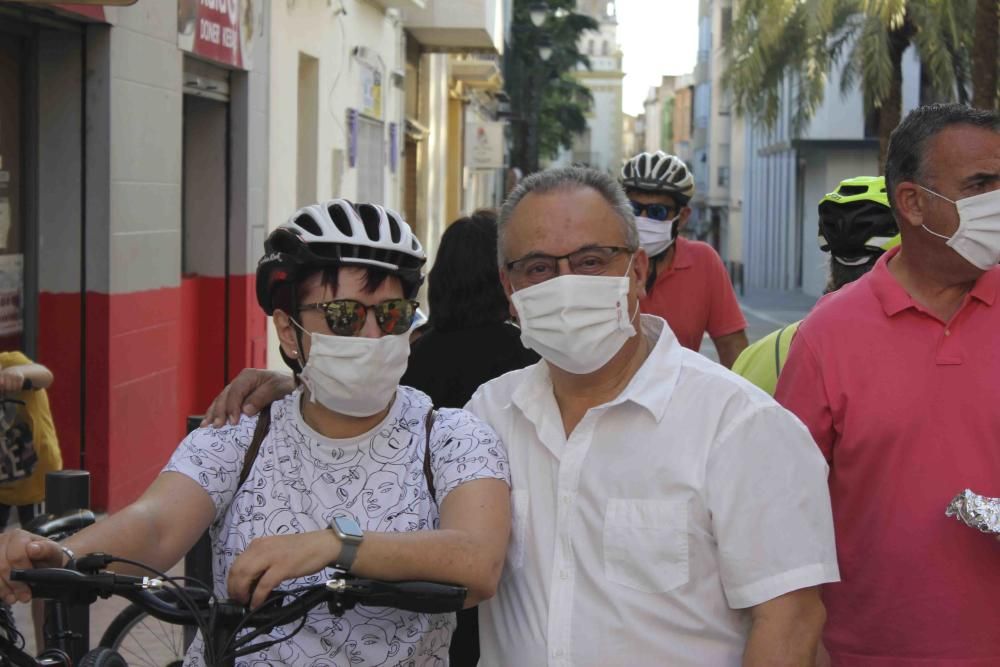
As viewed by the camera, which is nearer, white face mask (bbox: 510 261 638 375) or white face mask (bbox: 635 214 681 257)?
white face mask (bbox: 510 261 638 375)

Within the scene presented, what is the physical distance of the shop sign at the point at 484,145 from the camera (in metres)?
28.6

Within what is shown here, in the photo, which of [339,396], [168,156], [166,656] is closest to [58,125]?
[168,156]

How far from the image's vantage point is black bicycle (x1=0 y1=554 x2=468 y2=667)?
2447 millimetres

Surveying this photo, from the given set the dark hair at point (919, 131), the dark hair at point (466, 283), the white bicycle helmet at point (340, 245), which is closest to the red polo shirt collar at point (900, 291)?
the dark hair at point (919, 131)

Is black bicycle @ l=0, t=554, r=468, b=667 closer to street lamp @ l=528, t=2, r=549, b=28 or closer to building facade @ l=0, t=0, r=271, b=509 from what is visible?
building facade @ l=0, t=0, r=271, b=509

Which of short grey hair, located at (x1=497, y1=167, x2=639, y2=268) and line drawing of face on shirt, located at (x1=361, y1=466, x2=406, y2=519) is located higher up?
short grey hair, located at (x1=497, y1=167, x2=639, y2=268)

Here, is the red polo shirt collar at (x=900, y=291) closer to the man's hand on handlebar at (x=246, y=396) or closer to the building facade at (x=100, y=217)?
the man's hand on handlebar at (x=246, y=396)

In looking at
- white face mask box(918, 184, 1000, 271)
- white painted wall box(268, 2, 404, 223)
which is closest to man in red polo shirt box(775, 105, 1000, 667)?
white face mask box(918, 184, 1000, 271)

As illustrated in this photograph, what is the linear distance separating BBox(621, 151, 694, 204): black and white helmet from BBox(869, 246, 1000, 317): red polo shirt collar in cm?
281

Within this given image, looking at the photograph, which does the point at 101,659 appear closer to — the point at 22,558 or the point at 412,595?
the point at 22,558

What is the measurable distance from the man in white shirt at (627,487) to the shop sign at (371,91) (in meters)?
14.7

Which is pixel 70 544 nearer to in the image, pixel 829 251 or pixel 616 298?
pixel 616 298

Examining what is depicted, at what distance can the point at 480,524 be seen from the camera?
275 cm

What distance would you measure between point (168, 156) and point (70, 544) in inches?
300
